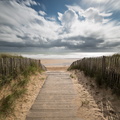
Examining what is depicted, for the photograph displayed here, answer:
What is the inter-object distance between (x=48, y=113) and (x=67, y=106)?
691 mm

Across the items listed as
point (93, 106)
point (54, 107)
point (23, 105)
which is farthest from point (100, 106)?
point (23, 105)

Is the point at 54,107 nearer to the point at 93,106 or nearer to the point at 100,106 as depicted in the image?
the point at 93,106

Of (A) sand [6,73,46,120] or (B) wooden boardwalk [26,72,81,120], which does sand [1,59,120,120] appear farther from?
(B) wooden boardwalk [26,72,81,120]

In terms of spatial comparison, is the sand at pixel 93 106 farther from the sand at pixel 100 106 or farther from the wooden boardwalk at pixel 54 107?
the wooden boardwalk at pixel 54 107

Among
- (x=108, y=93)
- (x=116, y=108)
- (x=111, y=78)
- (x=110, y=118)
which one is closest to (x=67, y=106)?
(x=110, y=118)

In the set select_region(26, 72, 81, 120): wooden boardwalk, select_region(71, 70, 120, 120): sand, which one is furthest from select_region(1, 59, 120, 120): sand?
select_region(26, 72, 81, 120): wooden boardwalk

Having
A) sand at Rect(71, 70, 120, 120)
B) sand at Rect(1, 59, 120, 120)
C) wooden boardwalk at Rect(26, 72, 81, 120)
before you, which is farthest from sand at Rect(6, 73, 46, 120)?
sand at Rect(71, 70, 120, 120)

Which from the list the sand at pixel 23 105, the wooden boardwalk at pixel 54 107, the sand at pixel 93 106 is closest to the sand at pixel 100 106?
the sand at pixel 93 106

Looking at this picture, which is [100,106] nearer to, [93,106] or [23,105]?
[93,106]

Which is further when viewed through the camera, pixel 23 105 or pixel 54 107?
pixel 23 105

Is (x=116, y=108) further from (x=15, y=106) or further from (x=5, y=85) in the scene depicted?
(x=5, y=85)

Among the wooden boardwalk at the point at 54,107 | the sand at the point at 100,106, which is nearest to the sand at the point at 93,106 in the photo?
the sand at the point at 100,106

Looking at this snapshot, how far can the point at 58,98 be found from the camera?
376 cm

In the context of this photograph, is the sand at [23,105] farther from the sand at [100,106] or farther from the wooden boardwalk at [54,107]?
the sand at [100,106]
